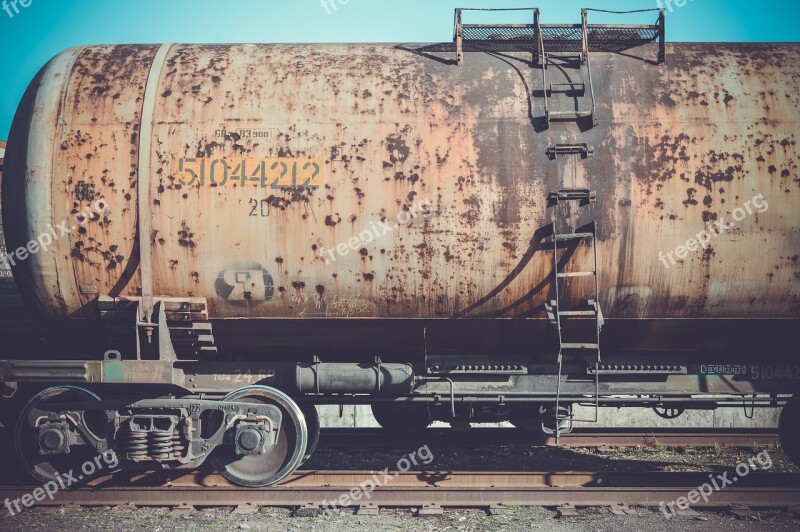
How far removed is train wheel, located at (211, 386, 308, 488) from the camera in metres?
6.43

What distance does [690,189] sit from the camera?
19.7 feet

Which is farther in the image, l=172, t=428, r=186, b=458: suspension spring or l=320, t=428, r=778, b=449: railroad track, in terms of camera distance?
l=320, t=428, r=778, b=449: railroad track

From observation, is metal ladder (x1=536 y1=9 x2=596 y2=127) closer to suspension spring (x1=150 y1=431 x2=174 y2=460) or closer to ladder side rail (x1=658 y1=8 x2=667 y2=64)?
ladder side rail (x1=658 y1=8 x2=667 y2=64)

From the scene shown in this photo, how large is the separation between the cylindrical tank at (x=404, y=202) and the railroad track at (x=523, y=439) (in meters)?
2.91

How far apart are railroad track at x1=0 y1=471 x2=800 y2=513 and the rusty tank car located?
33 centimetres

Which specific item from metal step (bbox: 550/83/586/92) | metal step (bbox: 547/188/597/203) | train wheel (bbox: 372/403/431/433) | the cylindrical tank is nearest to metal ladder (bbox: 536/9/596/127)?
metal step (bbox: 550/83/586/92)

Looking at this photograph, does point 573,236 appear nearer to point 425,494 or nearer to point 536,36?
point 536,36

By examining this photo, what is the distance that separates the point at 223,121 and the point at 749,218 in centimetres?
537

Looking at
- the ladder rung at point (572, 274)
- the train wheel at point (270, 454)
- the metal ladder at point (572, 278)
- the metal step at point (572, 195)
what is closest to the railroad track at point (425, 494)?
the train wheel at point (270, 454)

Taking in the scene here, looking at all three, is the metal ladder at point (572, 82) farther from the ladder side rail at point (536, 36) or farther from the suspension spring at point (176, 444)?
the suspension spring at point (176, 444)

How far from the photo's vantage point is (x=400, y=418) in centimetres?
880

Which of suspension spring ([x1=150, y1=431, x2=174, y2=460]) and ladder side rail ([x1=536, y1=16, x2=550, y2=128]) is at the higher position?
ladder side rail ([x1=536, y1=16, x2=550, y2=128])

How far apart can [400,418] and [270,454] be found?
262 cm

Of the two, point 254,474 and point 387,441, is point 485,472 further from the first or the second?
point 254,474
